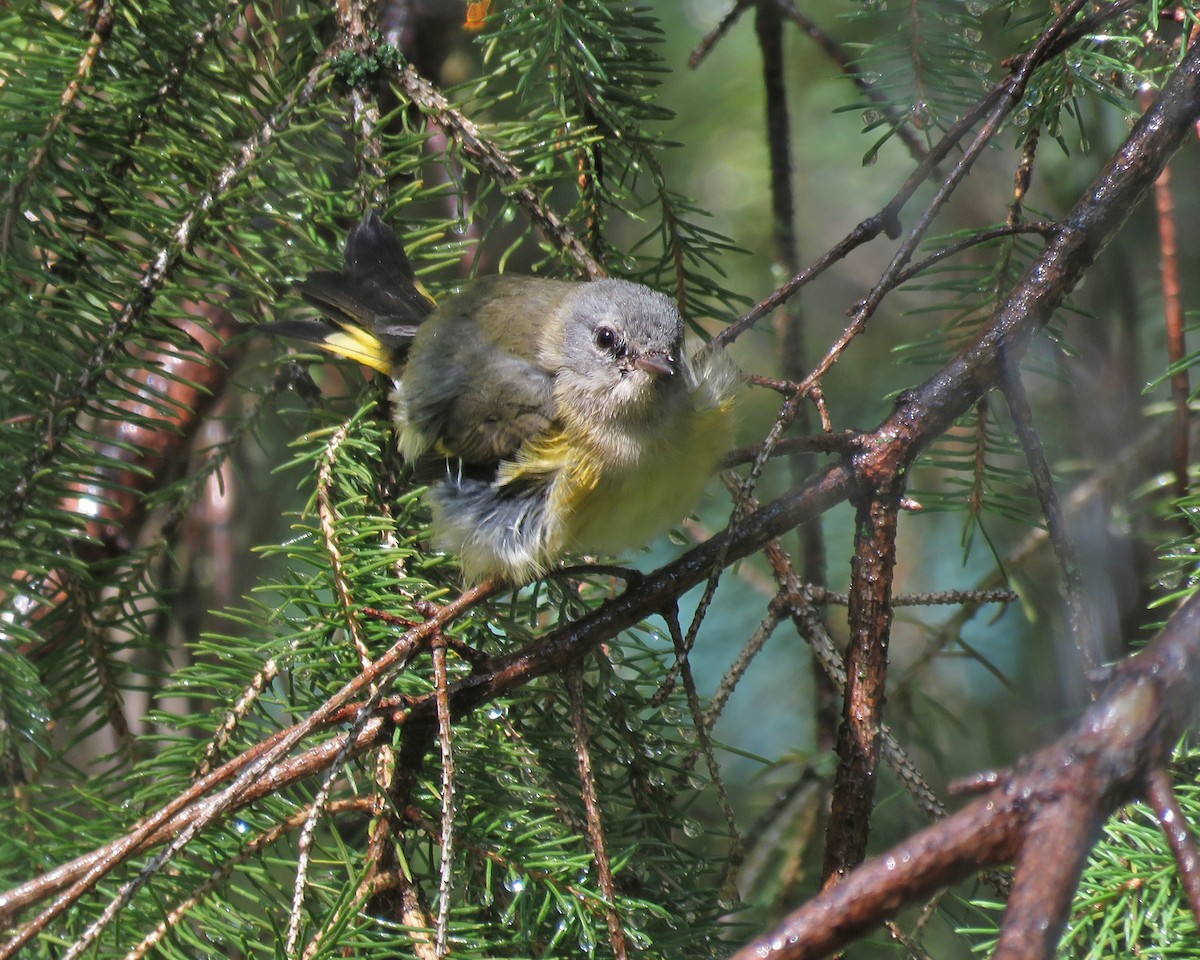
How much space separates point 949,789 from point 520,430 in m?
1.32

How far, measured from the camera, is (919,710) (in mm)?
2885

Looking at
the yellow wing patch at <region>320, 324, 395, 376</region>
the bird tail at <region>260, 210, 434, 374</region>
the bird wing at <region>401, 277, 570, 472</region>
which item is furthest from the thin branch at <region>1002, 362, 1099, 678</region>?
the yellow wing patch at <region>320, 324, 395, 376</region>

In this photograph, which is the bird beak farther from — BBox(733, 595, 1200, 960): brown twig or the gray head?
BBox(733, 595, 1200, 960): brown twig

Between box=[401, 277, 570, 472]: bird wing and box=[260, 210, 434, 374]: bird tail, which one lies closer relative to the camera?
box=[260, 210, 434, 374]: bird tail

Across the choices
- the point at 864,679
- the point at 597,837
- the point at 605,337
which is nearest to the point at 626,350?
the point at 605,337

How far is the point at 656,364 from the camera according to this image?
196 cm

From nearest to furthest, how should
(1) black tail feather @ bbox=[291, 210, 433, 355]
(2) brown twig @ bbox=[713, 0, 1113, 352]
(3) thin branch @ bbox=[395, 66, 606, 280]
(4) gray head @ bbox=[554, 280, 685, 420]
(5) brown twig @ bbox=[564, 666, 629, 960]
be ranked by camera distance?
(5) brown twig @ bbox=[564, 666, 629, 960], (2) brown twig @ bbox=[713, 0, 1113, 352], (3) thin branch @ bbox=[395, 66, 606, 280], (1) black tail feather @ bbox=[291, 210, 433, 355], (4) gray head @ bbox=[554, 280, 685, 420]

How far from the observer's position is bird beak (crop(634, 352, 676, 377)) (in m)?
1.95

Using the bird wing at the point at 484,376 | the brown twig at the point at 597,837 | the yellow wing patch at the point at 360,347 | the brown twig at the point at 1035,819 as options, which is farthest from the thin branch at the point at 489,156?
the brown twig at the point at 1035,819

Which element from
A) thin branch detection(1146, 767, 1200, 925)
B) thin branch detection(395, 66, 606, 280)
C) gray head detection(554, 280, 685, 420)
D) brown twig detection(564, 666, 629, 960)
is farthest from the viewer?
gray head detection(554, 280, 685, 420)

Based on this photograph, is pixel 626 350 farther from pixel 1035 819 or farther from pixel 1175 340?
pixel 1035 819

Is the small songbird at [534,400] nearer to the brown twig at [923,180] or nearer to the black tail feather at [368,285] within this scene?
the black tail feather at [368,285]

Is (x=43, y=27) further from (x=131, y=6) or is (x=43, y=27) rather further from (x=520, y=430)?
(x=520, y=430)

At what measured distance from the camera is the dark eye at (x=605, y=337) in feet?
6.52
